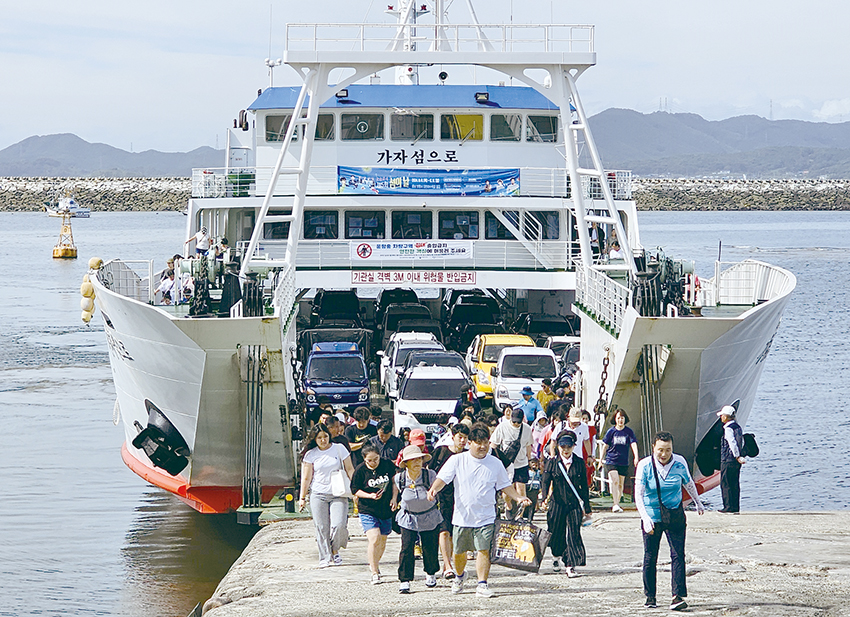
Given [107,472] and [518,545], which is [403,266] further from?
[518,545]

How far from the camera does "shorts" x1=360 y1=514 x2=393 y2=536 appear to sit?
964cm

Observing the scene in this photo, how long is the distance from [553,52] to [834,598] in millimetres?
10923

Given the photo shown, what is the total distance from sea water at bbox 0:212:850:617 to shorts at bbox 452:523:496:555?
23.1ft

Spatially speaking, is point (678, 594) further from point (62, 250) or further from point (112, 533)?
point (62, 250)

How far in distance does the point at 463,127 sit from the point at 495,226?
6.82ft

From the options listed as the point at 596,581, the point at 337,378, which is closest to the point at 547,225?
the point at 337,378

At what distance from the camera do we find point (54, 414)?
95.8ft

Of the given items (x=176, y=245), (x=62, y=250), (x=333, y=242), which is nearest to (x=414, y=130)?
(x=333, y=242)

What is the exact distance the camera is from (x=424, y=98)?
72.7 ft

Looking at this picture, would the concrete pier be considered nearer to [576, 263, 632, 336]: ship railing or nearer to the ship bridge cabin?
[576, 263, 632, 336]: ship railing

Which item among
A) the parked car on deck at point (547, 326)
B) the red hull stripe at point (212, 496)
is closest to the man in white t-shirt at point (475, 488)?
the red hull stripe at point (212, 496)

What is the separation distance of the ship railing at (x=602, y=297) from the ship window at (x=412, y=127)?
4.44m

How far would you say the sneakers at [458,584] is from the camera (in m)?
9.26

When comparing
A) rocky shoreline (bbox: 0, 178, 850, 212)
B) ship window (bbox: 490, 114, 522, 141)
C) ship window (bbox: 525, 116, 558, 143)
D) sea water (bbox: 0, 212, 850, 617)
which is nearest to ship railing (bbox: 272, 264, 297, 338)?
sea water (bbox: 0, 212, 850, 617)
